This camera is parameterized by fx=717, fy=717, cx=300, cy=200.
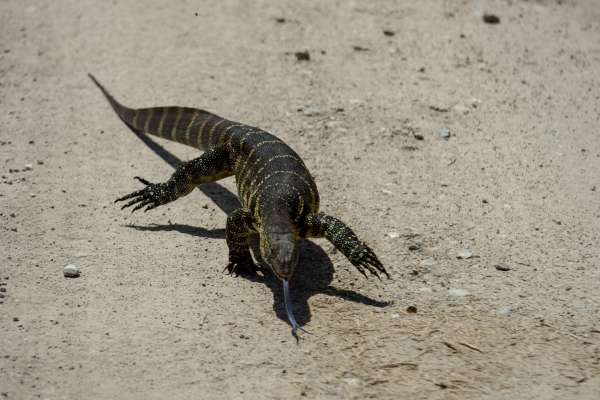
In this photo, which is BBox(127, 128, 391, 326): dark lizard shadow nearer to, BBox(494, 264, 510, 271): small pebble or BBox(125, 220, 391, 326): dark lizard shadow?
BBox(125, 220, 391, 326): dark lizard shadow

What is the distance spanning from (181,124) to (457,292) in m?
4.53

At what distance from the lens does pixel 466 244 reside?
8.01m

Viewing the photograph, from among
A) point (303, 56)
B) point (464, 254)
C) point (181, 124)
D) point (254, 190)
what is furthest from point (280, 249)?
point (303, 56)

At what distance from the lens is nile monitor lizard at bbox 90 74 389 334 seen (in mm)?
7151

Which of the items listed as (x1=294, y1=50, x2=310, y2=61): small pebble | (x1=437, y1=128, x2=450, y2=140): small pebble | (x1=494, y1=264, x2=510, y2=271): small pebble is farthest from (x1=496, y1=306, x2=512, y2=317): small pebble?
(x1=294, y1=50, x2=310, y2=61): small pebble

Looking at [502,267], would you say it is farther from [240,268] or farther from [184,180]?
[184,180]

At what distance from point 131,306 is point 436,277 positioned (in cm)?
312

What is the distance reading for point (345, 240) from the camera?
7.40 metres

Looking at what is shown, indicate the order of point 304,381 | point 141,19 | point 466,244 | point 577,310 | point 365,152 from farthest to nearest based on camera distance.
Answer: point 141,19 < point 365,152 < point 466,244 < point 577,310 < point 304,381

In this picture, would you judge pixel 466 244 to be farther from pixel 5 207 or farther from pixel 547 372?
pixel 5 207

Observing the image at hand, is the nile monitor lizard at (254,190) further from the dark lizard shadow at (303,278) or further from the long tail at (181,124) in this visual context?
the dark lizard shadow at (303,278)

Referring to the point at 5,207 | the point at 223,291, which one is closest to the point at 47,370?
the point at 223,291

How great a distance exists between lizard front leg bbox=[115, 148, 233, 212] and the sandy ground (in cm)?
23

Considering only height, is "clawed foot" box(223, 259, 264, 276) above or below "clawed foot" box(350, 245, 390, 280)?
below
